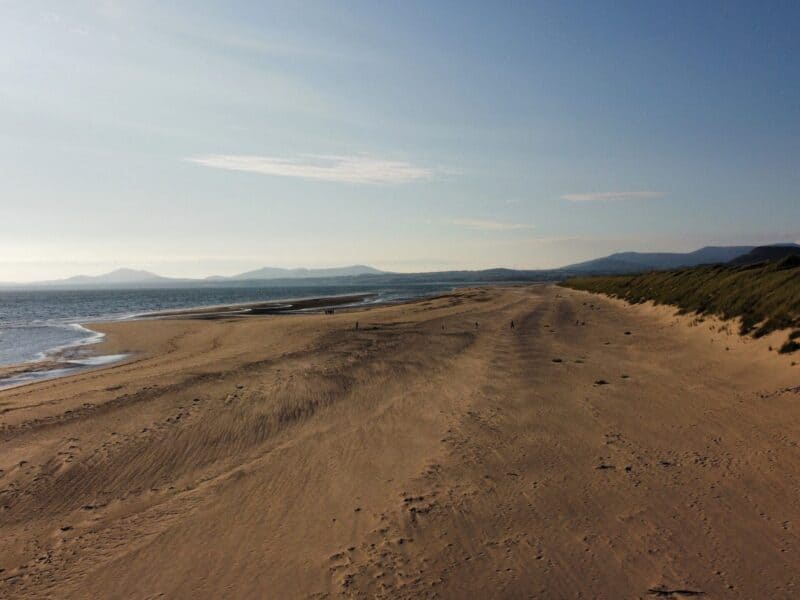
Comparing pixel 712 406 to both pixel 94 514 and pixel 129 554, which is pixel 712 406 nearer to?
pixel 129 554

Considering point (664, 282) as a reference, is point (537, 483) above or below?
below

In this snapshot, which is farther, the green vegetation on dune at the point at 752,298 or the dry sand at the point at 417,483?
the green vegetation on dune at the point at 752,298

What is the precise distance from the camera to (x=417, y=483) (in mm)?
7656

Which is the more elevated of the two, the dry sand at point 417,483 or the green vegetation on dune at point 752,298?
the green vegetation on dune at point 752,298

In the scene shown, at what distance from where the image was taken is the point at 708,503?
21.4ft

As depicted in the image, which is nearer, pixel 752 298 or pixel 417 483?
pixel 417 483

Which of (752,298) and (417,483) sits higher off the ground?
(752,298)

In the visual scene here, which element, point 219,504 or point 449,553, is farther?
point 219,504

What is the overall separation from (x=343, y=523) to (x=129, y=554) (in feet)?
9.25

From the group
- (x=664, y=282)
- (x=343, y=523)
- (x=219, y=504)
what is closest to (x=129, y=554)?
(x=219, y=504)

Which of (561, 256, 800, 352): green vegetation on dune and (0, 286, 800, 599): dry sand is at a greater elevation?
(561, 256, 800, 352): green vegetation on dune

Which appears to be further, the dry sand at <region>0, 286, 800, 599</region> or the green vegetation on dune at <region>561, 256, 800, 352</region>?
the green vegetation on dune at <region>561, 256, 800, 352</region>

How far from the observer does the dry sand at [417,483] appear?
537 cm

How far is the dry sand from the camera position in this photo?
537cm
